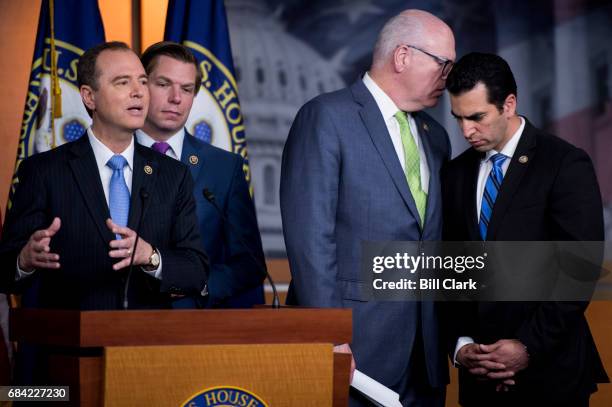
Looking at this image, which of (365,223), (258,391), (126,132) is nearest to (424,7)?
(365,223)

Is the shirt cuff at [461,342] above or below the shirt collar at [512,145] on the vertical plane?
below

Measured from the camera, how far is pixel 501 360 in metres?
2.76

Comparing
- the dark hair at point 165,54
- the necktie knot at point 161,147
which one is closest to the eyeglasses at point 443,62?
the dark hair at point 165,54

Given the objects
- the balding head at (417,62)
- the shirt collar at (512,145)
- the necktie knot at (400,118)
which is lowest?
the shirt collar at (512,145)

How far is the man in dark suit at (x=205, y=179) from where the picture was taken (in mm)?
3252

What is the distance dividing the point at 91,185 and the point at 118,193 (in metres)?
0.08

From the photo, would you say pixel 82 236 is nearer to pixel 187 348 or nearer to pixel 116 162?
pixel 116 162

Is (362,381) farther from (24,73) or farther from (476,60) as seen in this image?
(24,73)

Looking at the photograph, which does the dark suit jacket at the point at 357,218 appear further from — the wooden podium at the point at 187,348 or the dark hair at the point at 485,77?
the wooden podium at the point at 187,348

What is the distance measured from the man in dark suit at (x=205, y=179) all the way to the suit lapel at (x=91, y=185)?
786mm

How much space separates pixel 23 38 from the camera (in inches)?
188

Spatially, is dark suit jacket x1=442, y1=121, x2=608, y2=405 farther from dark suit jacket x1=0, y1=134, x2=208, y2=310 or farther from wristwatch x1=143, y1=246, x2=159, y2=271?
wristwatch x1=143, y1=246, x2=159, y2=271

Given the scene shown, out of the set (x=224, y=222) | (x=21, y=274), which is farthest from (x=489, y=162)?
(x=21, y=274)

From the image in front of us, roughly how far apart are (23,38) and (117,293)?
108 inches
